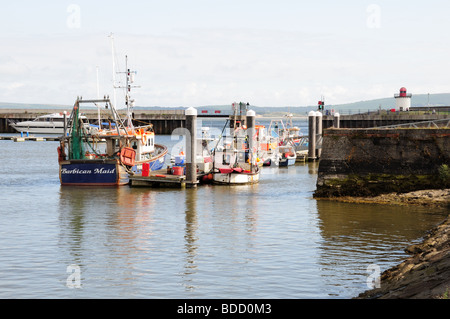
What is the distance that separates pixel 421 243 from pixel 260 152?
105ft

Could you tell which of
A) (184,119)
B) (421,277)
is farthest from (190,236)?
(184,119)

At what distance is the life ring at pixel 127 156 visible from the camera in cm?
3497

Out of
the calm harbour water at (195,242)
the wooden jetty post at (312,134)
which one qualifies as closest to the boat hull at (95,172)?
the calm harbour water at (195,242)

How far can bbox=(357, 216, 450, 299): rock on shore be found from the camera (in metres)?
11.3

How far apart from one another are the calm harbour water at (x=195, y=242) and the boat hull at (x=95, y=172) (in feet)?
4.81

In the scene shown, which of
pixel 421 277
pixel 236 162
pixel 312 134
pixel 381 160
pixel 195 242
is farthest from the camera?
pixel 312 134

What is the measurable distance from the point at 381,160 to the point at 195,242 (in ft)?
36.4

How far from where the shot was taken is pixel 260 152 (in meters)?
51.0

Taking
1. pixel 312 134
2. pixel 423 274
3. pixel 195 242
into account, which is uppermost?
pixel 312 134

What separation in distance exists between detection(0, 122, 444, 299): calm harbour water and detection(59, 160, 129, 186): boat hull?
147 centimetres

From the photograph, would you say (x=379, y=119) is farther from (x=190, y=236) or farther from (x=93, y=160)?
(x=190, y=236)

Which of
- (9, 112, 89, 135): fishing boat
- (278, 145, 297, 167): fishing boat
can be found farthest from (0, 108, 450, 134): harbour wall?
(278, 145, 297, 167): fishing boat

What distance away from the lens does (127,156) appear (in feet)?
116
